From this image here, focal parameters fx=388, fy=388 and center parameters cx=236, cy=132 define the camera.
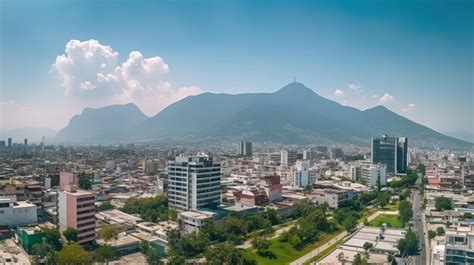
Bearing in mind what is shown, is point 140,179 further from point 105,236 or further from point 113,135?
point 113,135

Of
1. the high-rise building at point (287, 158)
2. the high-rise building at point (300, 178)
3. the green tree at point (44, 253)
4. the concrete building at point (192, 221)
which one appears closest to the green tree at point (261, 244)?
the concrete building at point (192, 221)

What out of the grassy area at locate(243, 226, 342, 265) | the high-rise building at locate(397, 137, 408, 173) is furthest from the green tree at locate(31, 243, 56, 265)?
the high-rise building at locate(397, 137, 408, 173)

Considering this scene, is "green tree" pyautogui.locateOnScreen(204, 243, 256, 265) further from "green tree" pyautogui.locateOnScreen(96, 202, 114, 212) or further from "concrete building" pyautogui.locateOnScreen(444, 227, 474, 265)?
"green tree" pyautogui.locateOnScreen(96, 202, 114, 212)

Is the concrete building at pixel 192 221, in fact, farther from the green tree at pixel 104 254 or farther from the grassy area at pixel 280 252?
the green tree at pixel 104 254

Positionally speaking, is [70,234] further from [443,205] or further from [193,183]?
[443,205]

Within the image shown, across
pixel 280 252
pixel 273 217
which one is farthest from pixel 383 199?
pixel 280 252

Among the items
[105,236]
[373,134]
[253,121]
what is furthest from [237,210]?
[373,134]
